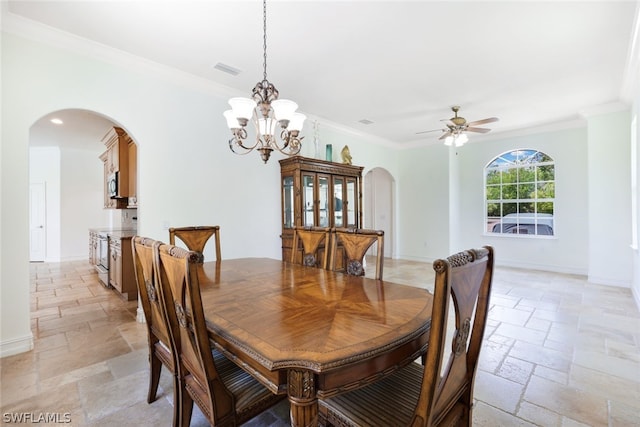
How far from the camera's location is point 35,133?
18.8 ft

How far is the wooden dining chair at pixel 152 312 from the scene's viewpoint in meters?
1.46

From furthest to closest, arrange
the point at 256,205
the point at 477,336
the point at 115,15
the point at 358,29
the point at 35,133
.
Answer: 1. the point at 35,133
2. the point at 256,205
3. the point at 358,29
4. the point at 115,15
5. the point at 477,336

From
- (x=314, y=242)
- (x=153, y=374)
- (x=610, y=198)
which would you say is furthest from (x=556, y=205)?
(x=153, y=374)

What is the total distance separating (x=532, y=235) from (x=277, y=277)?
19.7 feet

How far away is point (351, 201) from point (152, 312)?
3933mm

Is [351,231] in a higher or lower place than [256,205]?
lower

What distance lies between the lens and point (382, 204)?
25.3 ft

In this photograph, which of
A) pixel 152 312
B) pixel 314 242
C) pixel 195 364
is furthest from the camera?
pixel 314 242

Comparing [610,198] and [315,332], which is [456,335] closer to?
[315,332]

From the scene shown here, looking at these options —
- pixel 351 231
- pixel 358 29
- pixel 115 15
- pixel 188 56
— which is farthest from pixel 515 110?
pixel 115 15

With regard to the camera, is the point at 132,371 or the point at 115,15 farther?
the point at 115,15

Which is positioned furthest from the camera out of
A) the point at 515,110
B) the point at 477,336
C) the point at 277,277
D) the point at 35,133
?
the point at 35,133

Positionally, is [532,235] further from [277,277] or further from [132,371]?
[132,371]

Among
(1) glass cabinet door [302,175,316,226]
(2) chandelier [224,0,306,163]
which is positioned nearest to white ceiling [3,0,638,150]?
(2) chandelier [224,0,306,163]
